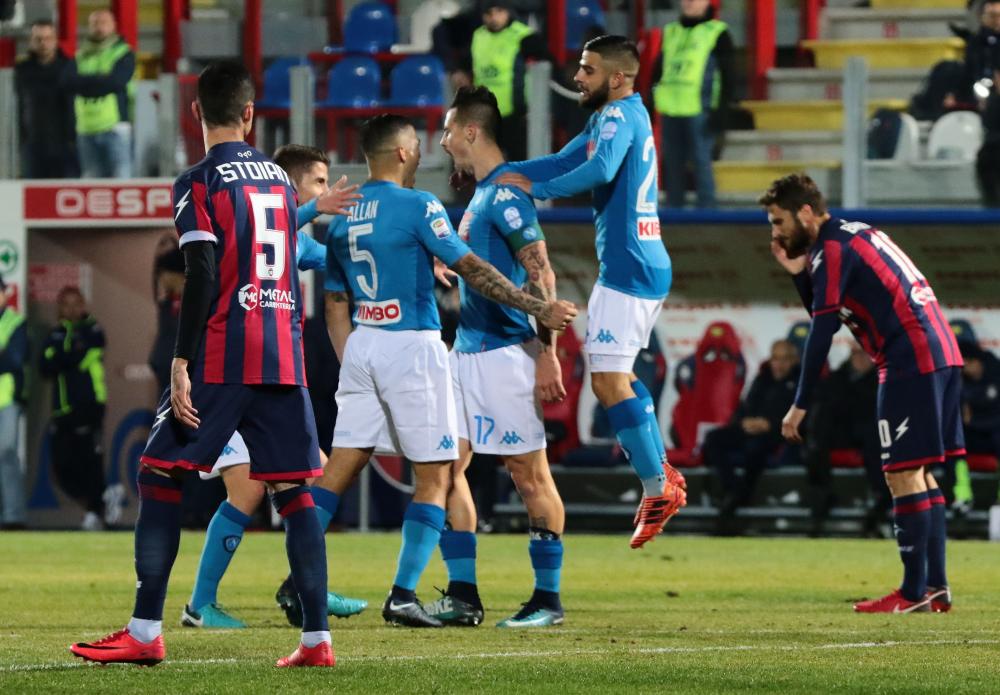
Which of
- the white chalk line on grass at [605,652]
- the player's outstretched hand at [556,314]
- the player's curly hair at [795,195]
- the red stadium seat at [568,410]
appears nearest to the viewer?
the white chalk line on grass at [605,652]

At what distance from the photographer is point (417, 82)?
1892 cm

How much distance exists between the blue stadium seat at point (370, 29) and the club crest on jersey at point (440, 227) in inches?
528

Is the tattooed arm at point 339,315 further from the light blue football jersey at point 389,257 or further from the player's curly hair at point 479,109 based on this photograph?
the player's curly hair at point 479,109

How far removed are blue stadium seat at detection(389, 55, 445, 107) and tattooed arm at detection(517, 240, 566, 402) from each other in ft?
31.4

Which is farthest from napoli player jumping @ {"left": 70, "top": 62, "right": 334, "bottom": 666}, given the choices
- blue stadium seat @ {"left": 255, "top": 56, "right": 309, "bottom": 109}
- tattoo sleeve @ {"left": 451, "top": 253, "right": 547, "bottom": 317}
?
blue stadium seat @ {"left": 255, "top": 56, "right": 309, "bottom": 109}

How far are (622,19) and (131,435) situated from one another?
647 centimetres

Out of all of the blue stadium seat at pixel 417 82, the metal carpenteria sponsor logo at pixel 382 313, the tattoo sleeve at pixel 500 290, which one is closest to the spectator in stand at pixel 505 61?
the blue stadium seat at pixel 417 82

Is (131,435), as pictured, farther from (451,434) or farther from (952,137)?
(451,434)

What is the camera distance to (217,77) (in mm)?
6832

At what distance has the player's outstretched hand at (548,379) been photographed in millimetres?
8781

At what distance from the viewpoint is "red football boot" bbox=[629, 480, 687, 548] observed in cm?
890

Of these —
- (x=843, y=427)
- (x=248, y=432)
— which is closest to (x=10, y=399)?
(x=843, y=427)

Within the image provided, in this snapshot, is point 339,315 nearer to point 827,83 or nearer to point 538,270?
point 538,270

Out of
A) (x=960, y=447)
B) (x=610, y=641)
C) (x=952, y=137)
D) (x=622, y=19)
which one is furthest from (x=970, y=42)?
(x=610, y=641)
